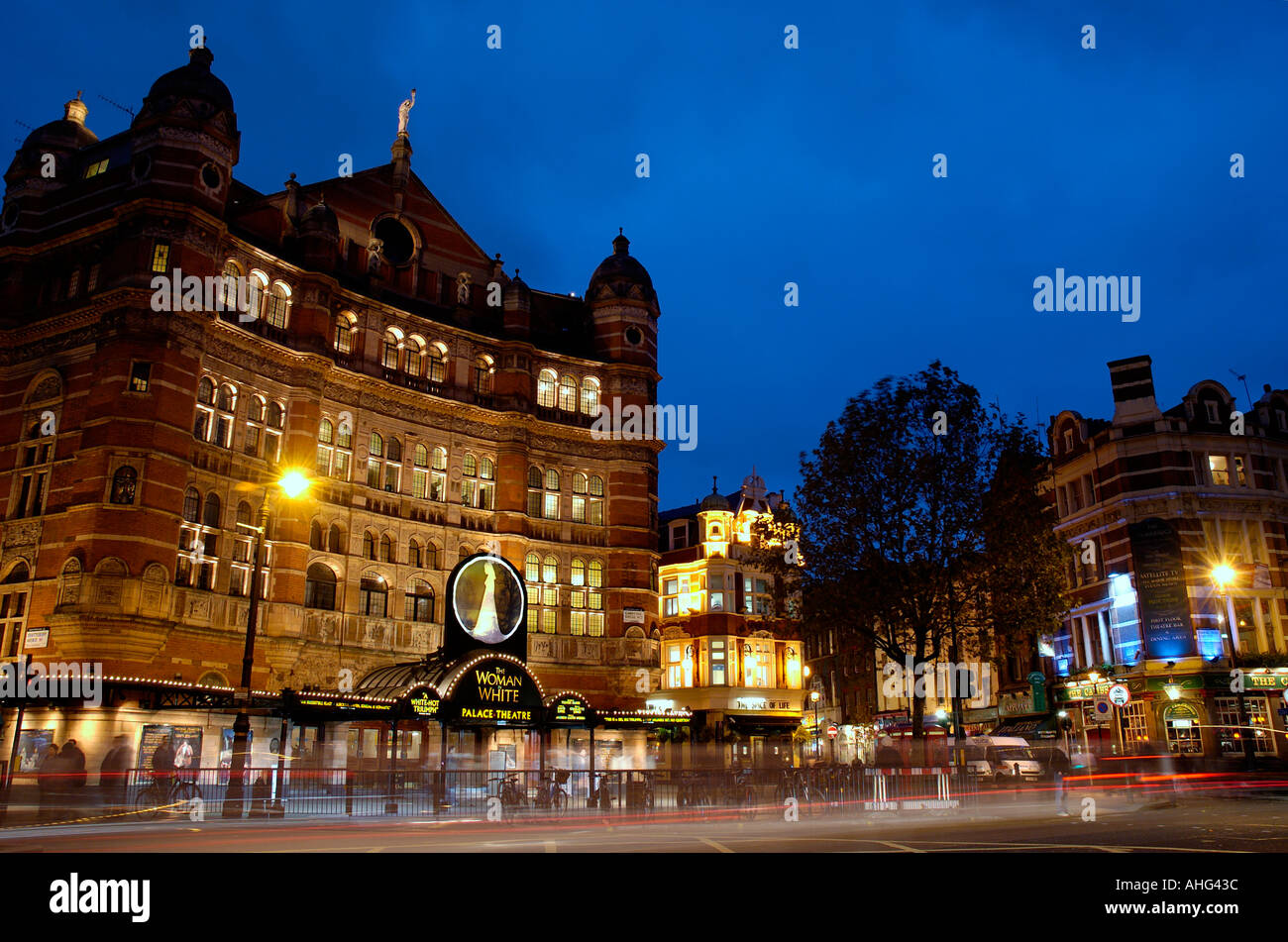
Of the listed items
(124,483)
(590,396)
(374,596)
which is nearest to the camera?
(124,483)

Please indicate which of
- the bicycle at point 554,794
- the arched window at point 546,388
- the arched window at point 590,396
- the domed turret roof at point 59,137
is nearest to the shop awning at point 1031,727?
the arched window at point 590,396

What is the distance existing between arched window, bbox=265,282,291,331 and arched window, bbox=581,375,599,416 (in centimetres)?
1541

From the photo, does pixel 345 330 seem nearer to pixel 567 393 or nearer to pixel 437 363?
pixel 437 363

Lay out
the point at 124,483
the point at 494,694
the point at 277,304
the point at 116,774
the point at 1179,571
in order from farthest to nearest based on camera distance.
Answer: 1. the point at 1179,571
2. the point at 277,304
3. the point at 494,694
4. the point at 124,483
5. the point at 116,774

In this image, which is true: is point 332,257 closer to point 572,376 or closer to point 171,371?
point 171,371

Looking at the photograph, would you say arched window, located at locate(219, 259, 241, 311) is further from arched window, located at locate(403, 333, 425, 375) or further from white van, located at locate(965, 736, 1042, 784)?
white van, located at locate(965, 736, 1042, 784)

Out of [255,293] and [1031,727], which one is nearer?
[255,293]

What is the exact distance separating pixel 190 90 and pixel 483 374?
17.1 meters

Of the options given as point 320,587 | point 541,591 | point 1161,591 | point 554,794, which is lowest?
point 554,794

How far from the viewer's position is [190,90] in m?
35.3

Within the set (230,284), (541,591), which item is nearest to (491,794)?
(541,591)

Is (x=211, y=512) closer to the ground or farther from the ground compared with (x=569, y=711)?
farther from the ground

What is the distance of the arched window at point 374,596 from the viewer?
39219 millimetres
